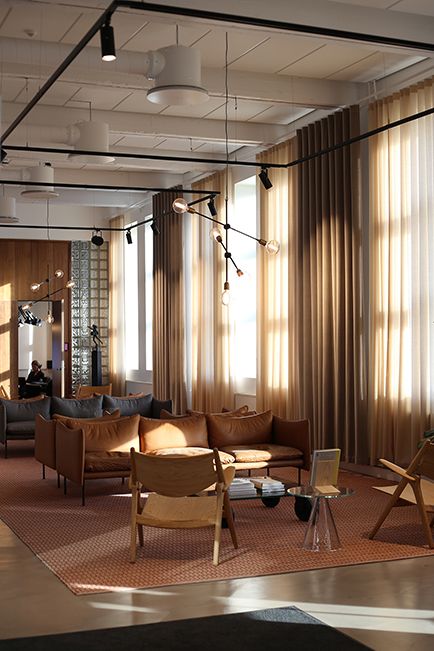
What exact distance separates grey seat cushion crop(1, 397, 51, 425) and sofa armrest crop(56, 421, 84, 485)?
3.01 m

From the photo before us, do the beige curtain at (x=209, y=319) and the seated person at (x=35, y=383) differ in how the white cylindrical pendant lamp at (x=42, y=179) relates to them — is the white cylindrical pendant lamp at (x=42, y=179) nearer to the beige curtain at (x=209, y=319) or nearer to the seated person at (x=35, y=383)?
the beige curtain at (x=209, y=319)

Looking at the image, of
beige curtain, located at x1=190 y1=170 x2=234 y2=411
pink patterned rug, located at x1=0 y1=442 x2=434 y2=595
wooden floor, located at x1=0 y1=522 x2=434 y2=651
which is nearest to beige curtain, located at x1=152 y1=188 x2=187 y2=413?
beige curtain, located at x1=190 y1=170 x2=234 y2=411

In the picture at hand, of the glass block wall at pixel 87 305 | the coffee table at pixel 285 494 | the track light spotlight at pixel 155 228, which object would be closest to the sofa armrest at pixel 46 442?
the coffee table at pixel 285 494

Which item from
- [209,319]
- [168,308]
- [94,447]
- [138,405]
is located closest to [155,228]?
[168,308]

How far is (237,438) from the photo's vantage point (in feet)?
33.4

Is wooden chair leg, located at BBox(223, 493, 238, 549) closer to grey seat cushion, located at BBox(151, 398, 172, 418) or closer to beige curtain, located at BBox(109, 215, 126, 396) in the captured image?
grey seat cushion, located at BBox(151, 398, 172, 418)

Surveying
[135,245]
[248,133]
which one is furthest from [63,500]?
[135,245]

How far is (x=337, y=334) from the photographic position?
11086 millimetres

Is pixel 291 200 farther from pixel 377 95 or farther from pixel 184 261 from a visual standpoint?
pixel 184 261

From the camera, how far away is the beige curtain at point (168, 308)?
16500mm

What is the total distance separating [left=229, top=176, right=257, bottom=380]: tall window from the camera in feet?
47.5

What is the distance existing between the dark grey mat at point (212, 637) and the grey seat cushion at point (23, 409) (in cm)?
780

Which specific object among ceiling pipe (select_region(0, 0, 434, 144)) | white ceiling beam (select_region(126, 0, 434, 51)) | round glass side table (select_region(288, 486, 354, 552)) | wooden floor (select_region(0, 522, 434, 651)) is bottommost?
wooden floor (select_region(0, 522, 434, 651))

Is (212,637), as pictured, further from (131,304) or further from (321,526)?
(131,304)
